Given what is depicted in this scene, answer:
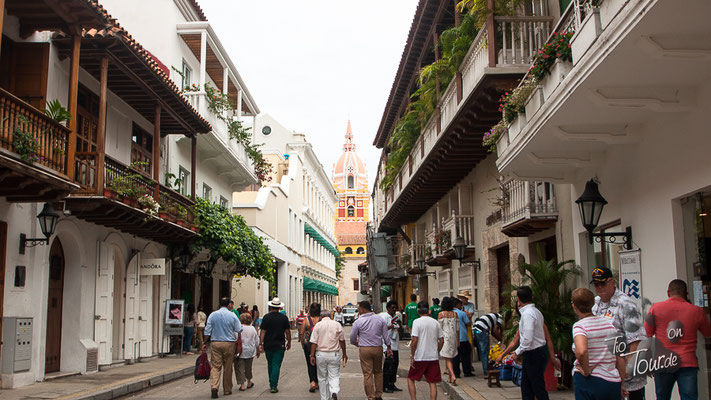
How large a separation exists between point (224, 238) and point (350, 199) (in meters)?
103

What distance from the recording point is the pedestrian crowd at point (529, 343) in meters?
6.05

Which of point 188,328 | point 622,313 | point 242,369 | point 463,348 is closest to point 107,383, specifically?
point 242,369

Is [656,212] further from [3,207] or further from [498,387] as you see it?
[3,207]

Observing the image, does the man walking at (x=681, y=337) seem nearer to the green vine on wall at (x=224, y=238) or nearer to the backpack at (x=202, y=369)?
the backpack at (x=202, y=369)

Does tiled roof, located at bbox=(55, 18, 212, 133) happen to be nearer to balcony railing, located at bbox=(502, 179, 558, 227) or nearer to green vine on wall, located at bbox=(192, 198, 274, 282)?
green vine on wall, located at bbox=(192, 198, 274, 282)

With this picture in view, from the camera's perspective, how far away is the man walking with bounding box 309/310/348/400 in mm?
10742

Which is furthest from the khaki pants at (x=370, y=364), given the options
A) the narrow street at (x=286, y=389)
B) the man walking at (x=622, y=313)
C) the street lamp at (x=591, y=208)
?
the man walking at (x=622, y=313)

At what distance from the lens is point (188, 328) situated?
72.1 feet

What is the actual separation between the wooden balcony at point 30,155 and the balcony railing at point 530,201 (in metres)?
8.20

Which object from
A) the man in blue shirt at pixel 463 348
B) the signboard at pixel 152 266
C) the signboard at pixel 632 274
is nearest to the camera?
the signboard at pixel 632 274

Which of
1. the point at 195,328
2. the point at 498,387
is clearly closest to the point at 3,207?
the point at 498,387

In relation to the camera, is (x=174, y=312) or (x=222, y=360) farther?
(x=174, y=312)

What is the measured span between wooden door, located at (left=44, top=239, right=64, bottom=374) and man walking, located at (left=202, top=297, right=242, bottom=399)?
4122 millimetres

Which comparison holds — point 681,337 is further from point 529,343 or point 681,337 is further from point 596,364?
point 529,343
